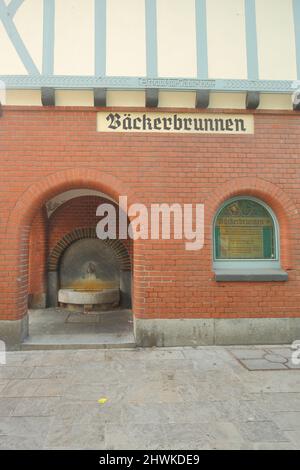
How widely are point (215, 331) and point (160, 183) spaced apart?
287 cm

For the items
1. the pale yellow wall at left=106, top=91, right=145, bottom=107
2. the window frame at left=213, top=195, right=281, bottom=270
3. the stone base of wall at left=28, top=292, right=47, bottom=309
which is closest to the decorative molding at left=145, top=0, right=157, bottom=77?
the pale yellow wall at left=106, top=91, right=145, bottom=107

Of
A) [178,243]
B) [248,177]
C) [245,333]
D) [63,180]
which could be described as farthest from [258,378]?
[63,180]

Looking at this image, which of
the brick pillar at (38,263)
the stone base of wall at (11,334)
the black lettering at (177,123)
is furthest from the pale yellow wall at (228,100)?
the stone base of wall at (11,334)

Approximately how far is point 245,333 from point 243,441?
2.77m

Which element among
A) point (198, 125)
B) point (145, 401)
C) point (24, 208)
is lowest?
point (145, 401)

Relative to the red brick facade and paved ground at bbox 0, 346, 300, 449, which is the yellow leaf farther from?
the red brick facade

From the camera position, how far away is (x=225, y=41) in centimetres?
525

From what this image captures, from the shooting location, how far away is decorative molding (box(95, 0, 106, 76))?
16.9 ft

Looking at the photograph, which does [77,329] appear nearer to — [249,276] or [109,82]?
[249,276]

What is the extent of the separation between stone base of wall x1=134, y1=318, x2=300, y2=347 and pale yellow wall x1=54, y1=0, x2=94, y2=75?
4659 millimetres

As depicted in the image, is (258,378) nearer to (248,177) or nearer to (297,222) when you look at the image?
(297,222)

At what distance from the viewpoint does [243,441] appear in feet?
8.57

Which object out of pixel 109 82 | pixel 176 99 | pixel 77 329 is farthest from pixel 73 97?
pixel 77 329

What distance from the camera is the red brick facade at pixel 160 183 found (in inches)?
203
